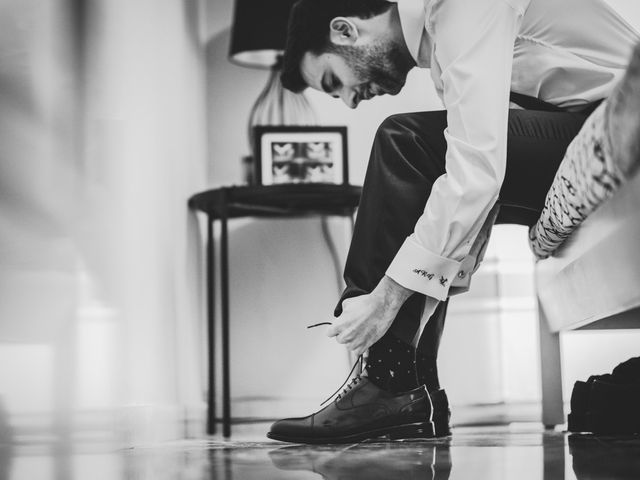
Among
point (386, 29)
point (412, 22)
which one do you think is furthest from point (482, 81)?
point (386, 29)

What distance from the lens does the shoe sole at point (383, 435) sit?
1.13 metres

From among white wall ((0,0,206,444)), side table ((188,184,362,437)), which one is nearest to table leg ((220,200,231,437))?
side table ((188,184,362,437))

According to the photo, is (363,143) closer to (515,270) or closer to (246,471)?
(515,270)

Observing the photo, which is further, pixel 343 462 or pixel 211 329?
pixel 211 329

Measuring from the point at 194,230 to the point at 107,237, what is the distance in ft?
3.39

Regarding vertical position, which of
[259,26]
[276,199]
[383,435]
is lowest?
[383,435]

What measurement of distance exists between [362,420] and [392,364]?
9cm

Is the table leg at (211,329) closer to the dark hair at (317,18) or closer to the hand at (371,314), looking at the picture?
the dark hair at (317,18)

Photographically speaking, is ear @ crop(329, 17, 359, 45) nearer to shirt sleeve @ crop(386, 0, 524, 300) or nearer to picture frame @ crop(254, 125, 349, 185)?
shirt sleeve @ crop(386, 0, 524, 300)

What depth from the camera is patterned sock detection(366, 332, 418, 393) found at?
1146 millimetres

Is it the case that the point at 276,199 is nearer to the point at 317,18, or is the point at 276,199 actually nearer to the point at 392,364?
the point at 317,18

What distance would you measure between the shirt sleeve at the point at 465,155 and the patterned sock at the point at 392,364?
9cm

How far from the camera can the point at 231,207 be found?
2.00 meters

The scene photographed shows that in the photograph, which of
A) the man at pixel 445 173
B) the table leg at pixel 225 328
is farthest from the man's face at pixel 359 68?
the table leg at pixel 225 328
